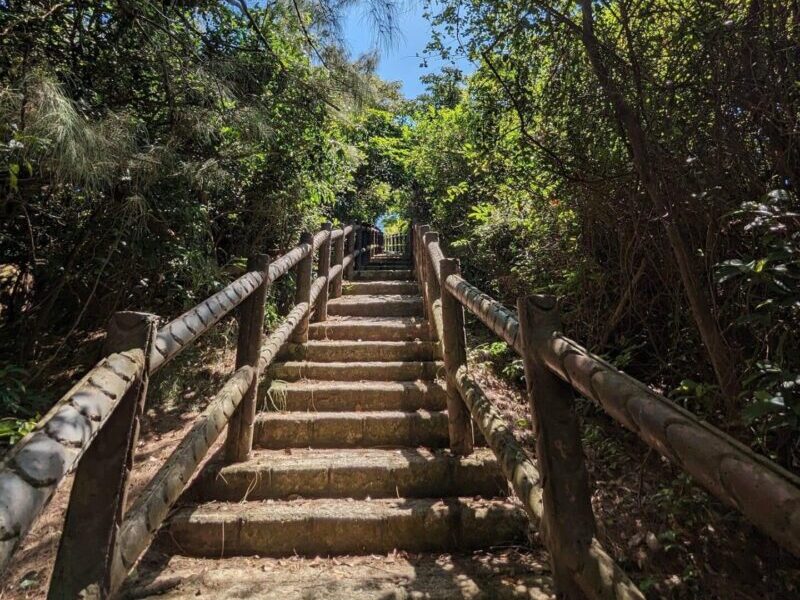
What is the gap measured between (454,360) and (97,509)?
6.31ft

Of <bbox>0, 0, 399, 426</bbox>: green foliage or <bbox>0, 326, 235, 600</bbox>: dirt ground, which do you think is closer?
<bbox>0, 326, 235, 600</bbox>: dirt ground

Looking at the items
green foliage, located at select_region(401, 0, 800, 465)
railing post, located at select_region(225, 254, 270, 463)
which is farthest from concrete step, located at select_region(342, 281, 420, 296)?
railing post, located at select_region(225, 254, 270, 463)

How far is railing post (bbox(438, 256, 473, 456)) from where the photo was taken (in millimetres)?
2615

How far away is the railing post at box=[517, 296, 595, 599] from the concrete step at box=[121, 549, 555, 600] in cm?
55

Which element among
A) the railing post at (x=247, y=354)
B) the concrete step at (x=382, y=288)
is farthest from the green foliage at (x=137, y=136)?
the concrete step at (x=382, y=288)

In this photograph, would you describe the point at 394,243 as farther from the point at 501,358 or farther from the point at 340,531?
the point at 340,531

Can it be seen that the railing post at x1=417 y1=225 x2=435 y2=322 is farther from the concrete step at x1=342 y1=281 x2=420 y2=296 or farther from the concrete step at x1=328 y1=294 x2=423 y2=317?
the concrete step at x1=342 y1=281 x2=420 y2=296

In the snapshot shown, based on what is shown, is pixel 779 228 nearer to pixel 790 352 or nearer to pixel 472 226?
pixel 790 352

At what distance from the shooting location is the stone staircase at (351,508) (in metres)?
1.82

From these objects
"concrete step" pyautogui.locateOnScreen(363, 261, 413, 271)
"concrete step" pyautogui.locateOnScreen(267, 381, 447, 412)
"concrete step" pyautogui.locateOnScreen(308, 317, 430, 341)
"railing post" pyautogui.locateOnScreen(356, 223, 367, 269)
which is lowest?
"concrete step" pyautogui.locateOnScreen(267, 381, 447, 412)

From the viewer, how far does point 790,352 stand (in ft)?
5.39

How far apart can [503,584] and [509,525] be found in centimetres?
36

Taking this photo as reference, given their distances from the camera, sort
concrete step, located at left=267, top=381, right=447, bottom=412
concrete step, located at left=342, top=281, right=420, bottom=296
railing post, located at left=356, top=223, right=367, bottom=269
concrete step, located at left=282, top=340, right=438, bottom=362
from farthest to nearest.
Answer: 1. railing post, located at left=356, top=223, right=367, bottom=269
2. concrete step, located at left=342, top=281, right=420, bottom=296
3. concrete step, located at left=282, top=340, right=438, bottom=362
4. concrete step, located at left=267, top=381, right=447, bottom=412

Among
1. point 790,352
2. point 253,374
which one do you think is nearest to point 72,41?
point 253,374
